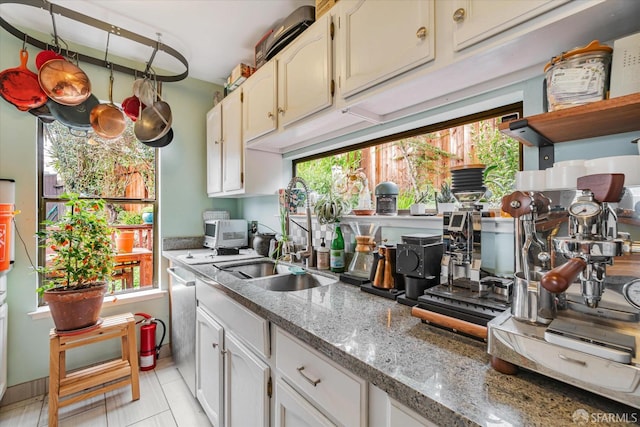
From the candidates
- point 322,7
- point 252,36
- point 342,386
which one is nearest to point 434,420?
point 342,386

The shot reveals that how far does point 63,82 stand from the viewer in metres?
1.82

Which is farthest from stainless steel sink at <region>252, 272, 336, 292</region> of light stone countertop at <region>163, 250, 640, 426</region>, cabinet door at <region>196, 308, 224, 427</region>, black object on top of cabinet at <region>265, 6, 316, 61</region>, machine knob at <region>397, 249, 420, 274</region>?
black object on top of cabinet at <region>265, 6, 316, 61</region>

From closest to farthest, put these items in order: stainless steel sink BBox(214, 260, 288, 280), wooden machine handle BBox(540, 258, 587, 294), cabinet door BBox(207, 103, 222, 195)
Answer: wooden machine handle BBox(540, 258, 587, 294), stainless steel sink BBox(214, 260, 288, 280), cabinet door BBox(207, 103, 222, 195)

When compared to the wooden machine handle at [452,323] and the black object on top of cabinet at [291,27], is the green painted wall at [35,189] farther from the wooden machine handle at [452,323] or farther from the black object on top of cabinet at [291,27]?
the wooden machine handle at [452,323]

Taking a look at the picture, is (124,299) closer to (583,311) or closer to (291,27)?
(291,27)

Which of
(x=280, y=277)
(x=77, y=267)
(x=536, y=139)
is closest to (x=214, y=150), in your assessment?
(x=77, y=267)

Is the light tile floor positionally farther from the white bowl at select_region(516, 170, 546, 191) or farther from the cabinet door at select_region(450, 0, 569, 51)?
the cabinet door at select_region(450, 0, 569, 51)

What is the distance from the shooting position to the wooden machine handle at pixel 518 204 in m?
0.68

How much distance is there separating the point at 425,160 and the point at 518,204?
0.87 m

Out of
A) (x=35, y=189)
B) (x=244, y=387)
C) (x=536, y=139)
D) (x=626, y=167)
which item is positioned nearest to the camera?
(x=626, y=167)

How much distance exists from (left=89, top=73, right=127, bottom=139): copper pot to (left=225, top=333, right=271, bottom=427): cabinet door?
1.81m

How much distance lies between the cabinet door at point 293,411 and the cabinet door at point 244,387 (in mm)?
79

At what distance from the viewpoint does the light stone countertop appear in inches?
19.2

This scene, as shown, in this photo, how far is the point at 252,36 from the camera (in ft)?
6.92
